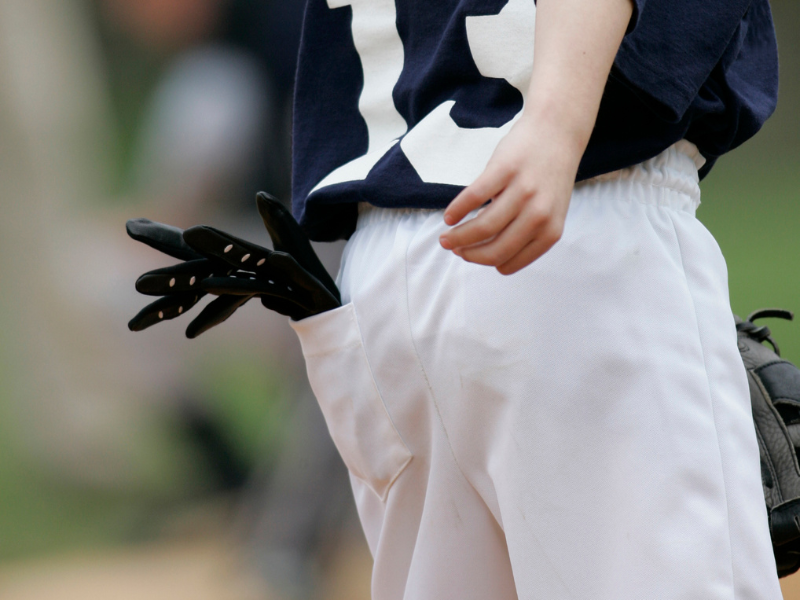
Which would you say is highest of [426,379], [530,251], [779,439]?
[530,251]

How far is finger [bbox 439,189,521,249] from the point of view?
12.0 inches

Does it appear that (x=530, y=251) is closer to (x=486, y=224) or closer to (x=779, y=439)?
(x=486, y=224)

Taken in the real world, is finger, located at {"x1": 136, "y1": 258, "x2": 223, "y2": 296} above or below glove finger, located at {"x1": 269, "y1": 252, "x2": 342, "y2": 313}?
above

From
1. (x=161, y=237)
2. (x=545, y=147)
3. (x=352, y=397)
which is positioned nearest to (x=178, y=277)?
(x=161, y=237)

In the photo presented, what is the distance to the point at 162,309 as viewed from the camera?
1.52 ft

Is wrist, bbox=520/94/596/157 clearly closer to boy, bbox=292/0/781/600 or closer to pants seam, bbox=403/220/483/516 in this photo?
boy, bbox=292/0/781/600

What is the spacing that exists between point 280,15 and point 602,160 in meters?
1.56

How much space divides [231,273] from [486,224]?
22 cm

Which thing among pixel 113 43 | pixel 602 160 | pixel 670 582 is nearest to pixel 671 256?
pixel 602 160

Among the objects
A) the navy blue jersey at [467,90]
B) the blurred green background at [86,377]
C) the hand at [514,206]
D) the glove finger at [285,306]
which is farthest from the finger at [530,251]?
the blurred green background at [86,377]

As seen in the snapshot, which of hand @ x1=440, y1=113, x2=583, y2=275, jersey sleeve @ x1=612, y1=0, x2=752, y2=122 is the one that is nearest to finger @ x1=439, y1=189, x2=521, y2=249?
hand @ x1=440, y1=113, x2=583, y2=275

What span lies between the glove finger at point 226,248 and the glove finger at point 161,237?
2 cm

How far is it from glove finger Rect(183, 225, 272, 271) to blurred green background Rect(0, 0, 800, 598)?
1479mm

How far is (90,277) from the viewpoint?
1.97m
